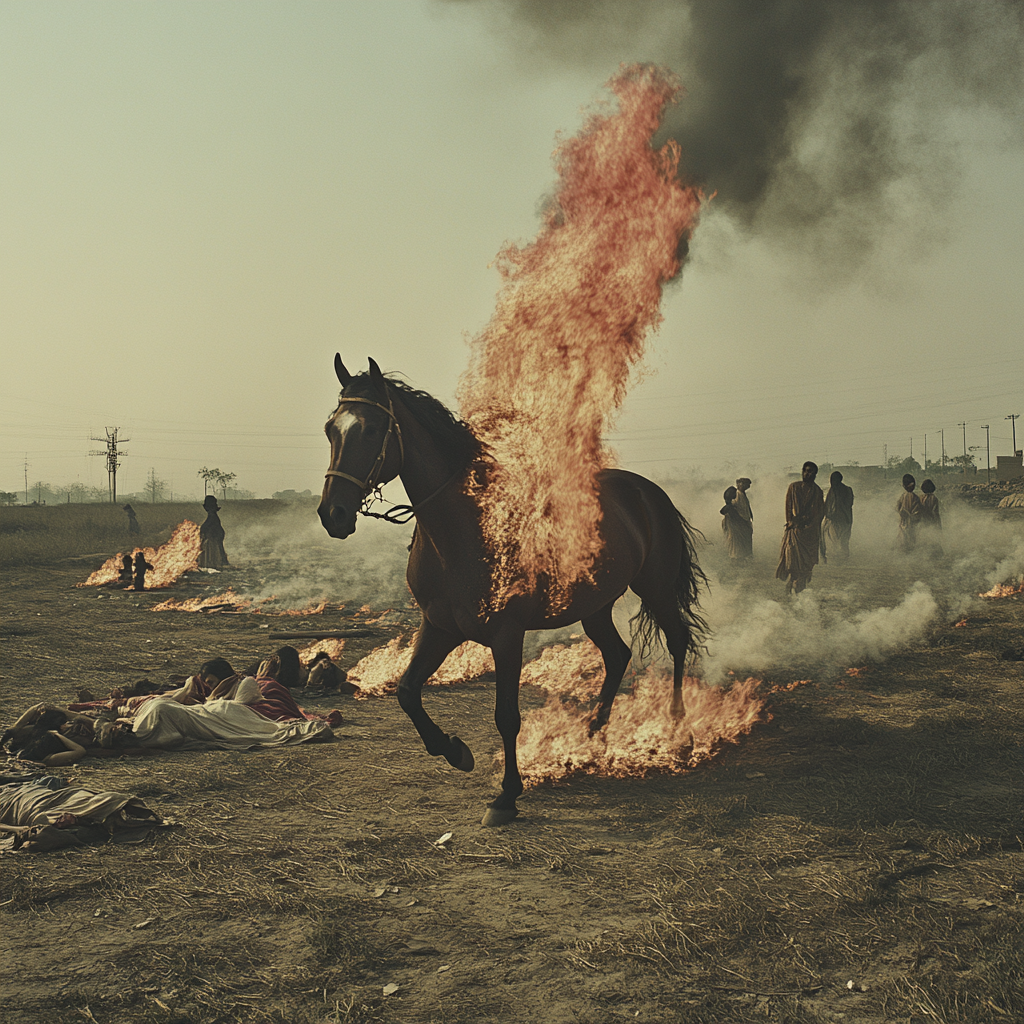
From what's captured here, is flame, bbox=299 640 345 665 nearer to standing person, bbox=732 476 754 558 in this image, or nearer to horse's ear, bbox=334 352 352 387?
horse's ear, bbox=334 352 352 387

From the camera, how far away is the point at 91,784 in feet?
20.1

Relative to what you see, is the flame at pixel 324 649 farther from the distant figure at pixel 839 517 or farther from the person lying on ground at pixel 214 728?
the distant figure at pixel 839 517

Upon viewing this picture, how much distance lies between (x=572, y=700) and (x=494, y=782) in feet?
10.7

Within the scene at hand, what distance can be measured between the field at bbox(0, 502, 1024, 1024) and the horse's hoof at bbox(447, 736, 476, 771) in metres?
0.25

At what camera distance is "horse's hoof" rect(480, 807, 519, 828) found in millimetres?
5250

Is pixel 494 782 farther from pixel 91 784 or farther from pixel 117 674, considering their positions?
pixel 117 674

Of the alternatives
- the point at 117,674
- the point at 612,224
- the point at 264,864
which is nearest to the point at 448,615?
the point at 264,864

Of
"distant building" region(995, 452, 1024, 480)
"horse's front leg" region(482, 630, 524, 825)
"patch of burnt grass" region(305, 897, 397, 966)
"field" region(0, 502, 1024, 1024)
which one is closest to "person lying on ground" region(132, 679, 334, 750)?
"field" region(0, 502, 1024, 1024)

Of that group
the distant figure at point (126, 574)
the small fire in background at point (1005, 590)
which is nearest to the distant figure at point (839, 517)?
the small fire in background at point (1005, 590)

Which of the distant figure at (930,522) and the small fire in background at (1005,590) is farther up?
the distant figure at (930,522)

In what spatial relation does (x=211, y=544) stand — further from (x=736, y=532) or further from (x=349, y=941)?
(x=349, y=941)

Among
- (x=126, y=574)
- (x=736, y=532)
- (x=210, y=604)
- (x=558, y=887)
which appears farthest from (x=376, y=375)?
(x=736, y=532)

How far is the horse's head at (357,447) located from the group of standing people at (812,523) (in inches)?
456

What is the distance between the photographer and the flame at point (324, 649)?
12.1 meters
